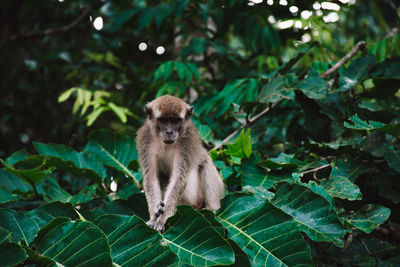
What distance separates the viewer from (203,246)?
98.3 inches

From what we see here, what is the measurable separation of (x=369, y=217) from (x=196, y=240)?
134 cm

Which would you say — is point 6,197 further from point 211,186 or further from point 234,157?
point 234,157

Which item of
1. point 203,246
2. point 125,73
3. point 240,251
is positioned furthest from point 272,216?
point 125,73

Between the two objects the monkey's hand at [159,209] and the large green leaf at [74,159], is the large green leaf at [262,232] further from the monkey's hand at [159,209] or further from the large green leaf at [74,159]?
the large green leaf at [74,159]

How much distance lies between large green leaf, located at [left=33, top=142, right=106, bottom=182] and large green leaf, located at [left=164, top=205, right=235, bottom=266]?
4.55 ft

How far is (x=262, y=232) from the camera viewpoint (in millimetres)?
2668

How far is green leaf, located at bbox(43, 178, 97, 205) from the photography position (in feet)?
11.5

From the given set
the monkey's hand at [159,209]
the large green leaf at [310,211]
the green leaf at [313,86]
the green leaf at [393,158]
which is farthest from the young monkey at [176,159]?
the green leaf at [393,158]

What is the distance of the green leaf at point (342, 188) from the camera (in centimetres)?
294

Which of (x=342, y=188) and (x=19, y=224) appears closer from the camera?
(x=19, y=224)

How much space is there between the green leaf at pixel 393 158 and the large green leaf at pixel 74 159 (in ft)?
8.59

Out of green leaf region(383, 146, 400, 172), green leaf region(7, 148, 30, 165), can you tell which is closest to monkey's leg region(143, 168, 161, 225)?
green leaf region(7, 148, 30, 165)

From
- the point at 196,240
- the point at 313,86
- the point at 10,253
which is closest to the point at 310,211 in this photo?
the point at 196,240

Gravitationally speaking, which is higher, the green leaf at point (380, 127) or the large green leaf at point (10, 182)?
the green leaf at point (380, 127)
